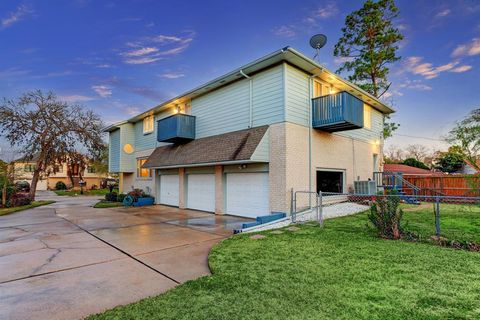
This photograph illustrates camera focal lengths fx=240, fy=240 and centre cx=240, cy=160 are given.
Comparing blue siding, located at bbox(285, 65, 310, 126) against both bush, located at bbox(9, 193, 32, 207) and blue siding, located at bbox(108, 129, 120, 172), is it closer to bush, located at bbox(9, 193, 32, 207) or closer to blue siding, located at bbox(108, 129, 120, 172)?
blue siding, located at bbox(108, 129, 120, 172)

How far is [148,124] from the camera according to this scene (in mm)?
18188

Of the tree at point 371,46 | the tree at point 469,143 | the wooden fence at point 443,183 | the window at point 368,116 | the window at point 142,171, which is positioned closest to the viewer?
the tree at point 469,143

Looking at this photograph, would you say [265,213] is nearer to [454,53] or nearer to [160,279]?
[160,279]

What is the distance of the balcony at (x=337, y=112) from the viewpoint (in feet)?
33.4

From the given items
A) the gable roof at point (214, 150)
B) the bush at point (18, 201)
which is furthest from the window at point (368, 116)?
the bush at point (18, 201)

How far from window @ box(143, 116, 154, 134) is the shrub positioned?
15.7 metres

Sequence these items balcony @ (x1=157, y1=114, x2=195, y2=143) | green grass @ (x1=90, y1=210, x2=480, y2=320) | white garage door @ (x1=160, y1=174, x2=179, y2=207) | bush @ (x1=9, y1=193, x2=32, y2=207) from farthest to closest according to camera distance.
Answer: bush @ (x1=9, y1=193, x2=32, y2=207)
white garage door @ (x1=160, y1=174, x2=179, y2=207)
balcony @ (x1=157, y1=114, x2=195, y2=143)
green grass @ (x1=90, y1=210, x2=480, y2=320)

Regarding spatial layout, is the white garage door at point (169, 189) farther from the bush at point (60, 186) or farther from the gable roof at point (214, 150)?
the bush at point (60, 186)

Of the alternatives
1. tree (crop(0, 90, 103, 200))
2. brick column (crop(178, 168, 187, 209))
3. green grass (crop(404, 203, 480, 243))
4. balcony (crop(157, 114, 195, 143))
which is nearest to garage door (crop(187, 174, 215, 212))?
brick column (crop(178, 168, 187, 209))

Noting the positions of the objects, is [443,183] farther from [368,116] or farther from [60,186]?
[60,186]

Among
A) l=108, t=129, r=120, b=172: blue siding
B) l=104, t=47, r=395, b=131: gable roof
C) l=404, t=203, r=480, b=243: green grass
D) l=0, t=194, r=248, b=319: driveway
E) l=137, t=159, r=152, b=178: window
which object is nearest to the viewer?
l=0, t=194, r=248, b=319: driveway

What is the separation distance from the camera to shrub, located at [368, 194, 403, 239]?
646 centimetres

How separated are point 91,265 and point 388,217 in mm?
7358

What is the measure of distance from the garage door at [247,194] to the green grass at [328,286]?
4.56 metres
